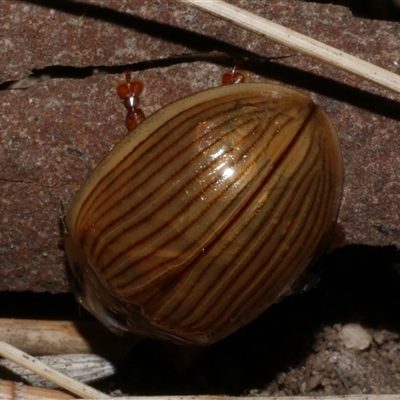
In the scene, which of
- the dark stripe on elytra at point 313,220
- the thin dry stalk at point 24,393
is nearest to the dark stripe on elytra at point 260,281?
the dark stripe on elytra at point 313,220

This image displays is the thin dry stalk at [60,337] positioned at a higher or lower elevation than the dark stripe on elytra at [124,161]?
lower

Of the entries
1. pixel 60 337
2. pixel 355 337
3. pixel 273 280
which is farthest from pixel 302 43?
pixel 60 337

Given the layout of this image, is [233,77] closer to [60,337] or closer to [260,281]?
[260,281]

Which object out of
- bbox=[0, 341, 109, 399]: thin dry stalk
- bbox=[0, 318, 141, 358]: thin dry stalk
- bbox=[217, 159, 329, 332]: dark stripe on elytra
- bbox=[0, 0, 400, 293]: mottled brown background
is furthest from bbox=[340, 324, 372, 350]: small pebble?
bbox=[0, 341, 109, 399]: thin dry stalk

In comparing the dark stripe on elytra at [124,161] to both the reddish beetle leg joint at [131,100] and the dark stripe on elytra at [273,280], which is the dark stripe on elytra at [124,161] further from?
the dark stripe on elytra at [273,280]

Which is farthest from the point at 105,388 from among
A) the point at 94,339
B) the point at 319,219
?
the point at 319,219

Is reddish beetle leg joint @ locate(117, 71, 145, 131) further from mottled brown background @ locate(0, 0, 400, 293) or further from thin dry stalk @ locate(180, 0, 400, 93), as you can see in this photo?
thin dry stalk @ locate(180, 0, 400, 93)
